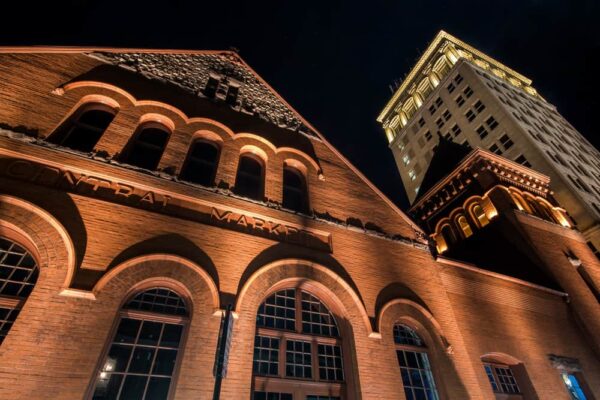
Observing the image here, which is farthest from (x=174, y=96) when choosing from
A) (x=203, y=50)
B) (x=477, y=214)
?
(x=477, y=214)

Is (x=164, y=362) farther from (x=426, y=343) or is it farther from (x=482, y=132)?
→ (x=482, y=132)

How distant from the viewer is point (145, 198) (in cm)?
716

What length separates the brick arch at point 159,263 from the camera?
5714 mm

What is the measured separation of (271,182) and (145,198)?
343cm

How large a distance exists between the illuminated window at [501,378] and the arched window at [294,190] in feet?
22.2

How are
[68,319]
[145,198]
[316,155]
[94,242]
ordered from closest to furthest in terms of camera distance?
1. [68,319]
2. [94,242]
3. [145,198]
4. [316,155]

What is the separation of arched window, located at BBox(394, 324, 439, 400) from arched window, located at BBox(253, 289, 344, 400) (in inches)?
63.3

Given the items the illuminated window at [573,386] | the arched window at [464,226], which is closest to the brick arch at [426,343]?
the illuminated window at [573,386]

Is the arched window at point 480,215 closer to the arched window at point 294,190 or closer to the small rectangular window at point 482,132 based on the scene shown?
the arched window at point 294,190

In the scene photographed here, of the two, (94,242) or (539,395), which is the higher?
(94,242)

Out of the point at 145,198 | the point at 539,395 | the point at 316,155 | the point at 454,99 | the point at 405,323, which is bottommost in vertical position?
the point at 539,395

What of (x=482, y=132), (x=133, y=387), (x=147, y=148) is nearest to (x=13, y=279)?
(x=133, y=387)

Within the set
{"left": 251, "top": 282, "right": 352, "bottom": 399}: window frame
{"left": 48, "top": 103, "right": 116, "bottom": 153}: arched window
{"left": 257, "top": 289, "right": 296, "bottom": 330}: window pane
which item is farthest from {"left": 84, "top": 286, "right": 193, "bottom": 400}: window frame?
{"left": 48, "top": 103, "right": 116, "bottom": 153}: arched window

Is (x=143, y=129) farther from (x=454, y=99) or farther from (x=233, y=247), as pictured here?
(x=454, y=99)
